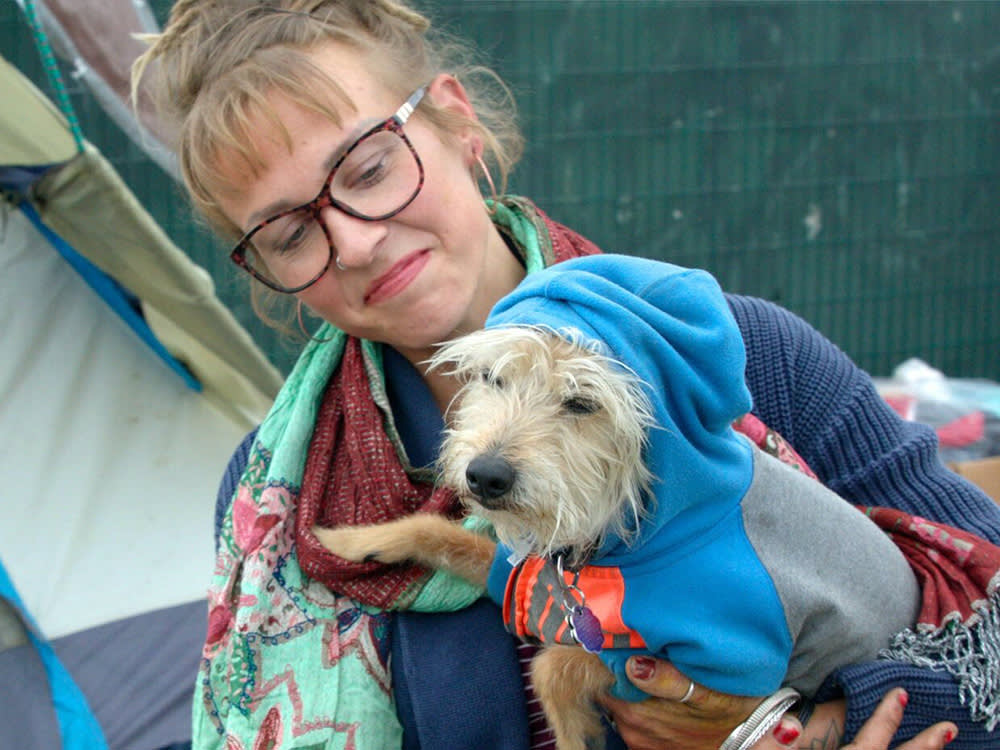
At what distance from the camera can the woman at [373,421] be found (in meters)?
1.65

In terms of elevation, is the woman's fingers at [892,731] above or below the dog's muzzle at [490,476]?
below

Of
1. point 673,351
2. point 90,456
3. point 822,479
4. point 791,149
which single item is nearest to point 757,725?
point 822,479

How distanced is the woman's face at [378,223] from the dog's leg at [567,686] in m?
0.60

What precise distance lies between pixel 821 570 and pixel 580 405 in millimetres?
472

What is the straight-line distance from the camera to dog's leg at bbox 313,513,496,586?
5.61 ft

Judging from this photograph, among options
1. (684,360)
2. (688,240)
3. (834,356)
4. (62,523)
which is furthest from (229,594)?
(688,240)

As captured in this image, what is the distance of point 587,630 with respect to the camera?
4.99 ft

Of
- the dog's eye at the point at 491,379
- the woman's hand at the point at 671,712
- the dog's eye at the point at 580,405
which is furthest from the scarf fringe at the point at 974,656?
the dog's eye at the point at 491,379

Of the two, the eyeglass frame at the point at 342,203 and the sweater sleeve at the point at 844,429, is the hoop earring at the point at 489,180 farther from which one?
the sweater sleeve at the point at 844,429

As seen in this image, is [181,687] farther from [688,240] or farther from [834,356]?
[688,240]

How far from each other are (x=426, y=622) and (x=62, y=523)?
1.91 metres

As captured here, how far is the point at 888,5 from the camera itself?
20.4 ft

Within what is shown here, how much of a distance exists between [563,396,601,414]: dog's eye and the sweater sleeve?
491 millimetres

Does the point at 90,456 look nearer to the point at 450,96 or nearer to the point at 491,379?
the point at 450,96
